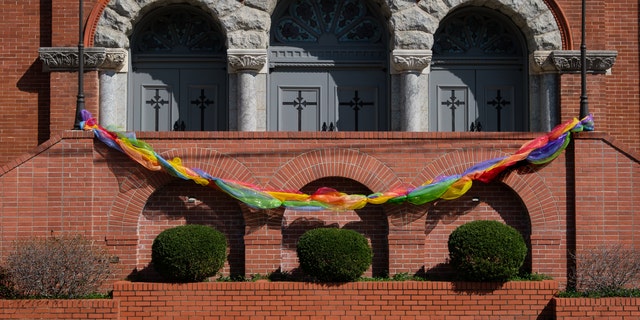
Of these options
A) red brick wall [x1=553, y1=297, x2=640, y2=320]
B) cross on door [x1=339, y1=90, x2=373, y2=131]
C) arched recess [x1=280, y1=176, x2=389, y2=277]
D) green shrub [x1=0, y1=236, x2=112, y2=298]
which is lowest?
red brick wall [x1=553, y1=297, x2=640, y2=320]

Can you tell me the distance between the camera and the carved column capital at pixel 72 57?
62.1ft

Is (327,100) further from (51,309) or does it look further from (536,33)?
(51,309)

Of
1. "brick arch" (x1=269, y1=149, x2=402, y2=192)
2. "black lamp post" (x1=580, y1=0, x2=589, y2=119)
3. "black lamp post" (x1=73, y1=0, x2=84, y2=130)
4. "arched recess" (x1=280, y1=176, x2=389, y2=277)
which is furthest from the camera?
"black lamp post" (x1=580, y1=0, x2=589, y2=119)

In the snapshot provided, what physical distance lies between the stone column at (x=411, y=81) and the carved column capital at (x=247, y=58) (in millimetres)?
2428

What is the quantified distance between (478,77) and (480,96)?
0.37 m

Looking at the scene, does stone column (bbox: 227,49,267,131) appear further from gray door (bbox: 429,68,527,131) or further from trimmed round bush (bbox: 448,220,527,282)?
trimmed round bush (bbox: 448,220,527,282)

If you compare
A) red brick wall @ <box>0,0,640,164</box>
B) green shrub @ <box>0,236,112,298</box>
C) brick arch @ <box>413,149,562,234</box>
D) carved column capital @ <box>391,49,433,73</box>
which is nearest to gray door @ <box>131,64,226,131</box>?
red brick wall @ <box>0,0,640,164</box>

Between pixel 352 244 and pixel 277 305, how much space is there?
1483 mm

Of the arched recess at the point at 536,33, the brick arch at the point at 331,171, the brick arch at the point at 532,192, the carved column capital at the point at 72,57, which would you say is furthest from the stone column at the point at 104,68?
the brick arch at the point at 532,192

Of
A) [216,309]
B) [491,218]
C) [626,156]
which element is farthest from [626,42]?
[216,309]

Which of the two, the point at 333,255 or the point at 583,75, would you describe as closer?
the point at 333,255

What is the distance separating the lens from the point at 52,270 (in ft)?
51.8

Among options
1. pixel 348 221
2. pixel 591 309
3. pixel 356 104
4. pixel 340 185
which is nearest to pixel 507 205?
pixel 591 309

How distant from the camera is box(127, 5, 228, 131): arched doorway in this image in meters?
20.0
